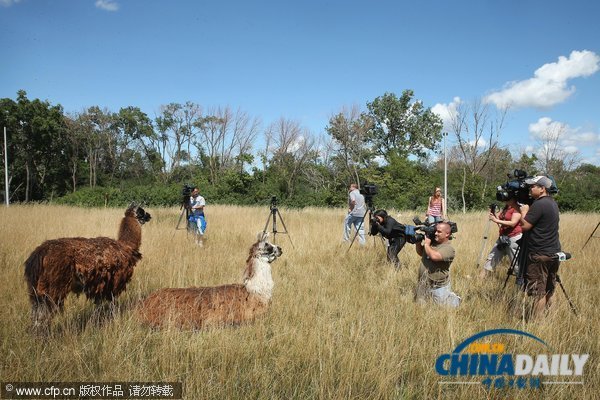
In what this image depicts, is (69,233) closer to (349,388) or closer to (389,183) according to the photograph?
(349,388)

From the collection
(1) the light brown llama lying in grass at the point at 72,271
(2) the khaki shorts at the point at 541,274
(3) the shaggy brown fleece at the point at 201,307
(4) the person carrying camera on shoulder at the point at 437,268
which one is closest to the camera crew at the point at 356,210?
(4) the person carrying camera on shoulder at the point at 437,268

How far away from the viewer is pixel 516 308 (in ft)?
12.6

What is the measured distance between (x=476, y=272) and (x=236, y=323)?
4.60 m

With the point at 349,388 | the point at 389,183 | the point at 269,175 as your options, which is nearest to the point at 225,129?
the point at 269,175

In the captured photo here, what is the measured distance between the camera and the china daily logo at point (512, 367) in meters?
2.50

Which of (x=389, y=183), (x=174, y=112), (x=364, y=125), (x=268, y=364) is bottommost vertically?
(x=268, y=364)

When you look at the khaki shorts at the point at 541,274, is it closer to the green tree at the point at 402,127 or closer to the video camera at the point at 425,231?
the video camera at the point at 425,231

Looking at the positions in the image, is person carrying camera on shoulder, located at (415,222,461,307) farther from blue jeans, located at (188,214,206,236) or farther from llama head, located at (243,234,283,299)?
blue jeans, located at (188,214,206,236)

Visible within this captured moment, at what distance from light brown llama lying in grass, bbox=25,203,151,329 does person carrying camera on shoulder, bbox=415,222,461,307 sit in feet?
10.9

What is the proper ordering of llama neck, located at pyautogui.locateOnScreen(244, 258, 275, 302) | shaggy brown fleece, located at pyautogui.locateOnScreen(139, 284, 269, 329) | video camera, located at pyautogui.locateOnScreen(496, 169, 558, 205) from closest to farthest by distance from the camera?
1. shaggy brown fleece, located at pyautogui.locateOnScreen(139, 284, 269, 329)
2. llama neck, located at pyautogui.locateOnScreen(244, 258, 275, 302)
3. video camera, located at pyautogui.locateOnScreen(496, 169, 558, 205)

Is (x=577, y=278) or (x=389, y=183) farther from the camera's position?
(x=389, y=183)

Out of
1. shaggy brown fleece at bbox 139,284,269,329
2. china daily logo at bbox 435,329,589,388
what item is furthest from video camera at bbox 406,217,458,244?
shaggy brown fleece at bbox 139,284,269,329

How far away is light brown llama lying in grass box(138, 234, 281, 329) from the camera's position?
3137 millimetres

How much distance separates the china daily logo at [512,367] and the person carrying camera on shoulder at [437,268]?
1.05 meters
